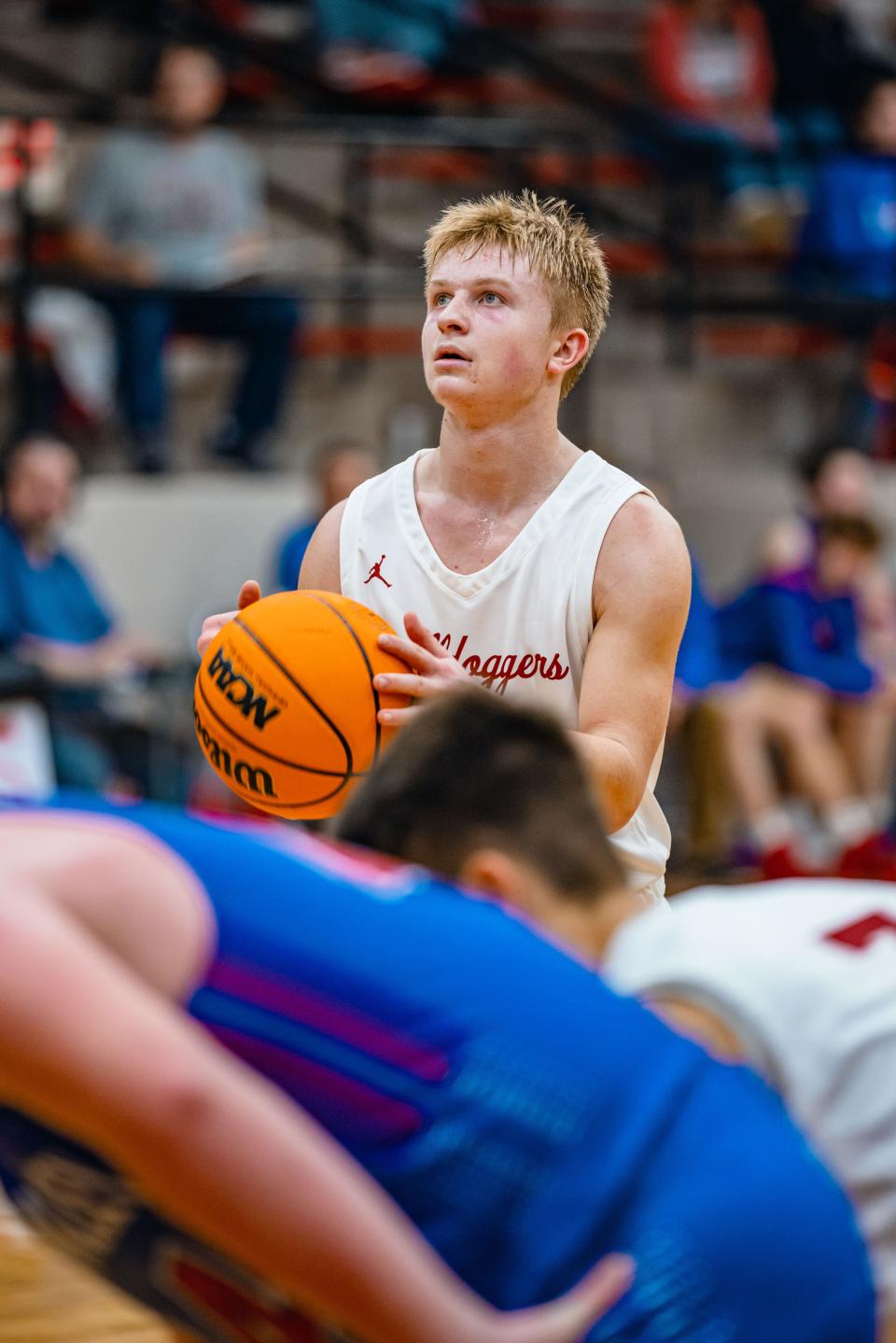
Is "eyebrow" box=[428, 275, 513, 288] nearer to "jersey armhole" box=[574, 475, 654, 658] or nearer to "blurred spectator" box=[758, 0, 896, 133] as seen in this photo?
"jersey armhole" box=[574, 475, 654, 658]

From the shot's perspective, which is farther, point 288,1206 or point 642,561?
point 642,561

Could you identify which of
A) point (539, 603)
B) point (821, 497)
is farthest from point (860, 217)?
point (539, 603)

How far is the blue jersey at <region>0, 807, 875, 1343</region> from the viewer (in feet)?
5.02

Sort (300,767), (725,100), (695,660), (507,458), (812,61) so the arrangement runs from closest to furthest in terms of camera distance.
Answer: (300,767) < (507,458) < (695,660) < (725,100) < (812,61)

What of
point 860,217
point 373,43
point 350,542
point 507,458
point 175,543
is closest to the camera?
point 507,458

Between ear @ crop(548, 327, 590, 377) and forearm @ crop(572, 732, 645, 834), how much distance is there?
2.19 feet

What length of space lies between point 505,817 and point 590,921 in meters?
0.13

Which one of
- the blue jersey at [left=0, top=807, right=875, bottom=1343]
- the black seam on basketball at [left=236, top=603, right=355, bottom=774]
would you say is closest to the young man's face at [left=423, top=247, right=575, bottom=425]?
the black seam on basketball at [left=236, top=603, right=355, bottom=774]

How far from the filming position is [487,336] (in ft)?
10.3

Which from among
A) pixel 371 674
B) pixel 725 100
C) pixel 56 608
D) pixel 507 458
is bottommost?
pixel 56 608

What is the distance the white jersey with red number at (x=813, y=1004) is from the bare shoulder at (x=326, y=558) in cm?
164

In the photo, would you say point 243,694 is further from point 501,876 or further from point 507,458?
point 501,876

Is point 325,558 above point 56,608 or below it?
above

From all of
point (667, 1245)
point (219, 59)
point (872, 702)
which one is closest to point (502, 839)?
point (667, 1245)
